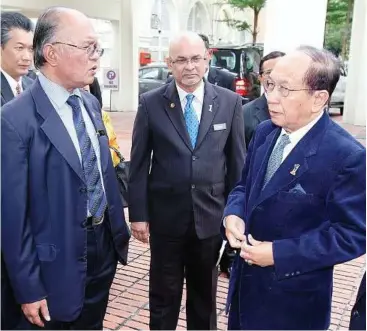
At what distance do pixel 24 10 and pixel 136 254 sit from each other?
23.2 feet

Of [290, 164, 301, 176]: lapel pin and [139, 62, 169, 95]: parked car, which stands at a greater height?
[290, 164, 301, 176]: lapel pin

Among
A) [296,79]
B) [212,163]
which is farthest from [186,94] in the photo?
[296,79]

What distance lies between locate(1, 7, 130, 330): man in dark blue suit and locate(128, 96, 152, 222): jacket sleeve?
551mm

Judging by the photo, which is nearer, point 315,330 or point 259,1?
point 315,330

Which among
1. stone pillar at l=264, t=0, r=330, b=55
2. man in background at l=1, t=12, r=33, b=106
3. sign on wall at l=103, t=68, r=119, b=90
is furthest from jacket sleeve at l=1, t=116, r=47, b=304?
sign on wall at l=103, t=68, r=119, b=90

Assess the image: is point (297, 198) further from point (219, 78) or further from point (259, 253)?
point (219, 78)

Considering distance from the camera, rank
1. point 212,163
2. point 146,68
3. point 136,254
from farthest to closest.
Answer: point 146,68 < point 136,254 < point 212,163

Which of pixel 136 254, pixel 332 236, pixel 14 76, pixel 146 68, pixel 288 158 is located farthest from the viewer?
pixel 146 68

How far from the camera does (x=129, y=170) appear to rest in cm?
271

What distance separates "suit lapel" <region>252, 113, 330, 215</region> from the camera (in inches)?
68.6

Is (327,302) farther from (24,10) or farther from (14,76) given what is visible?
(24,10)

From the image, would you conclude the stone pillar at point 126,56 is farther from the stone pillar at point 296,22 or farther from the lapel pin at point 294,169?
the lapel pin at point 294,169

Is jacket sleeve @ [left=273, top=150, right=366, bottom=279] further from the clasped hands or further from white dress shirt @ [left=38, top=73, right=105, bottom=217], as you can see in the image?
white dress shirt @ [left=38, top=73, right=105, bottom=217]

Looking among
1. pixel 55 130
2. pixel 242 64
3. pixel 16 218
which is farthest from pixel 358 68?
pixel 16 218
